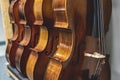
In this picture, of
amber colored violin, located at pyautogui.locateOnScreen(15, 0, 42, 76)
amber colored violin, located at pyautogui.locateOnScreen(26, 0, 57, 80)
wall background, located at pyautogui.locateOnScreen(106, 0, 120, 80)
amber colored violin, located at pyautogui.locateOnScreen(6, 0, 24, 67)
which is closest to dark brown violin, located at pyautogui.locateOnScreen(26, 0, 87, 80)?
amber colored violin, located at pyautogui.locateOnScreen(26, 0, 57, 80)

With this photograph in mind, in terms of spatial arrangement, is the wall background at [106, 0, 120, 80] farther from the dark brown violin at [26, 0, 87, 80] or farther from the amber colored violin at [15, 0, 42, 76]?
the amber colored violin at [15, 0, 42, 76]

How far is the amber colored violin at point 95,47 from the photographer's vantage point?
4.66ft

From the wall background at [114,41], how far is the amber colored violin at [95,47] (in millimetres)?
44

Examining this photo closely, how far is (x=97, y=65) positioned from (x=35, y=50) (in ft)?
1.86

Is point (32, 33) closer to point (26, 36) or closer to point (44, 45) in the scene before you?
point (26, 36)

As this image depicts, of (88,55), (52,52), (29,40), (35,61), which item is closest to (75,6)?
(88,55)

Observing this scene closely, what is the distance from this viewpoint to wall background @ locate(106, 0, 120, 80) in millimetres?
1526

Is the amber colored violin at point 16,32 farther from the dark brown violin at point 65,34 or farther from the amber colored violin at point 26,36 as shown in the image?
the dark brown violin at point 65,34

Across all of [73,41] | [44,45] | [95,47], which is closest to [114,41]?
[95,47]

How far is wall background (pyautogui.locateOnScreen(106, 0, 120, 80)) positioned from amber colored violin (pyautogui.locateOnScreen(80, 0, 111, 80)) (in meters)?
0.04

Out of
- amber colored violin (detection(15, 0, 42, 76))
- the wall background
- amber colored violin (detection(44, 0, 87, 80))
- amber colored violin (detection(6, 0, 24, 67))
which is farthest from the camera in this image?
amber colored violin (detection(6, 0, 24, 67))

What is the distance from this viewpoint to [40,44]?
184 cm

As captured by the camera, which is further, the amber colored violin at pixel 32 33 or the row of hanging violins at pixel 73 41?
the amber colored violin at pixel 32 33

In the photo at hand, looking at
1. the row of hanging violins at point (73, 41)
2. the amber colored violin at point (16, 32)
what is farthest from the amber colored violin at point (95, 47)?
the amber colored violin at point (16, 32)
